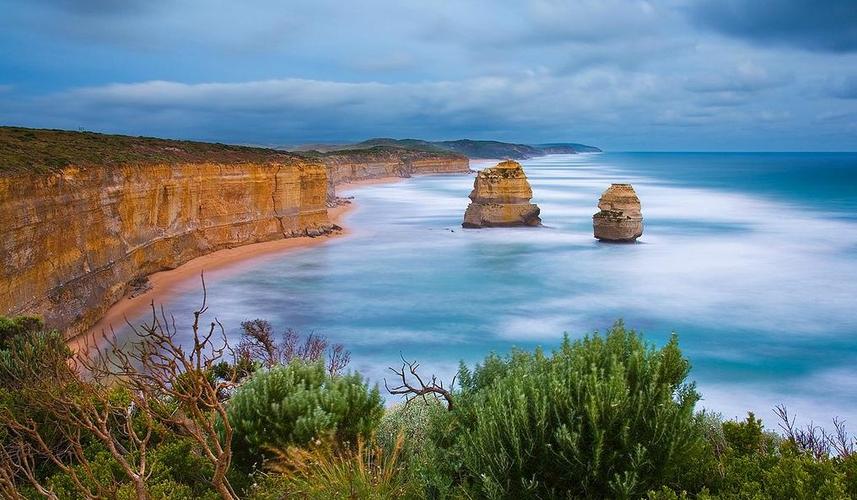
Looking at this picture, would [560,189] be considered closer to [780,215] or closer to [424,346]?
[780,215]

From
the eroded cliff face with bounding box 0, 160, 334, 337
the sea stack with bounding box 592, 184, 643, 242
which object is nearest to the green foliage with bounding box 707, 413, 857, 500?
the eroded cliff face with bounding box 0, 160, 334, 337

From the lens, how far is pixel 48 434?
28.8 feet

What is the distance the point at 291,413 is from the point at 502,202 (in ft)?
124

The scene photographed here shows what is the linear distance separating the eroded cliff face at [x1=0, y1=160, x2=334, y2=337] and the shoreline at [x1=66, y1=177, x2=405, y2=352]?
34 centimetres

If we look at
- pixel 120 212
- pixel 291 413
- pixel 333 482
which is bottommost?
pixel 291 413

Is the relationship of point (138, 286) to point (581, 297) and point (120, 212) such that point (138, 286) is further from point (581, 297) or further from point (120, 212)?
point (581, 297)

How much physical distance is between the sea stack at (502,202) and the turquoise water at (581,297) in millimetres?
1245

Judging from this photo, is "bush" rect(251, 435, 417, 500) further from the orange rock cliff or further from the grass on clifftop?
Result: the grass on clifftop

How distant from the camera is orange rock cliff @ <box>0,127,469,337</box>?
18.6m

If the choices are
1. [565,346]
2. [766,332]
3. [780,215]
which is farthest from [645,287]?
[780,215]

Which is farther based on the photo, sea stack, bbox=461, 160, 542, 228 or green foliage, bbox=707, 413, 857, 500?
sea stack, bbox=461, 160, 542, 228

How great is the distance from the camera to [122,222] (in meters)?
26.0

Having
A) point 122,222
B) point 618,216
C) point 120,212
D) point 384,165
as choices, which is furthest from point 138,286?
point 384,165

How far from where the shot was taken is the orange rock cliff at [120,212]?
18594mm
